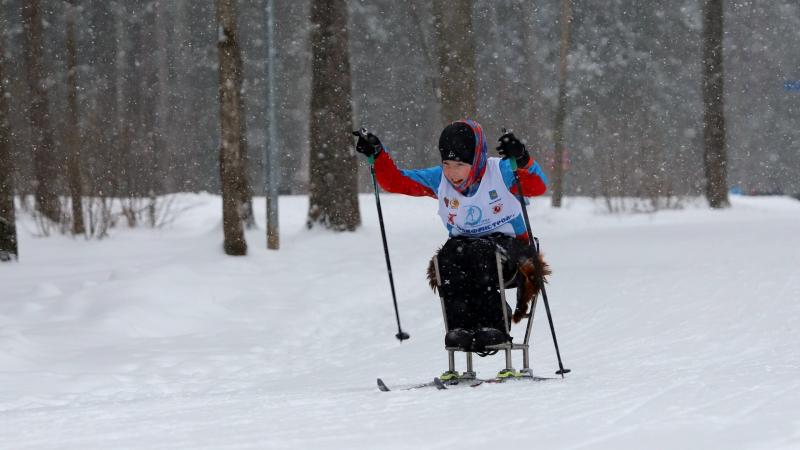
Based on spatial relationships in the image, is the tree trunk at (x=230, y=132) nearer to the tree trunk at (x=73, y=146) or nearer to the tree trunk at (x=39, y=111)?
the tree trunk at (x=73, y=146)

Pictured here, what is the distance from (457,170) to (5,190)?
8.65 meters

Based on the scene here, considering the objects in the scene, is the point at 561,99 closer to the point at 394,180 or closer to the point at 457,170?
the point at 394,180

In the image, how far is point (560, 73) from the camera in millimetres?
23734

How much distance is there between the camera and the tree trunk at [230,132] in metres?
13.4

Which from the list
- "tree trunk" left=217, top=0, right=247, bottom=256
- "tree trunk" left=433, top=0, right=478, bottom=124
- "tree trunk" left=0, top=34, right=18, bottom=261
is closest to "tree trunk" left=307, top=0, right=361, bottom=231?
"tree trunk" left=433, top=0, right=478, bottom=124

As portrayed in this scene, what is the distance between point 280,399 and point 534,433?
1.86m

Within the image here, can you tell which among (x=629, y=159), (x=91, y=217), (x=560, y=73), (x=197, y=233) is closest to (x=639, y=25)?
(x=560, y=73)

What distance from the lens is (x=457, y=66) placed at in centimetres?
1672

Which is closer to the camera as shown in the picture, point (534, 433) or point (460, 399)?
point (534, 433)

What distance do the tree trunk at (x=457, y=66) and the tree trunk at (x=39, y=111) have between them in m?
7.16

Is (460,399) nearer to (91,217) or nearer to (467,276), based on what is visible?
(467,276)

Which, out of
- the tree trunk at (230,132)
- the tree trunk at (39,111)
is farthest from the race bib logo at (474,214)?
the tree trunk at (39,111)

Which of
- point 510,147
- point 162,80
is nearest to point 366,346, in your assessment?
point 510,147

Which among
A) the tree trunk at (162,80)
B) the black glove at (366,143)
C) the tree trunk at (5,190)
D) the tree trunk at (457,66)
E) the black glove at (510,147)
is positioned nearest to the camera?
the black glove at (510,147)
